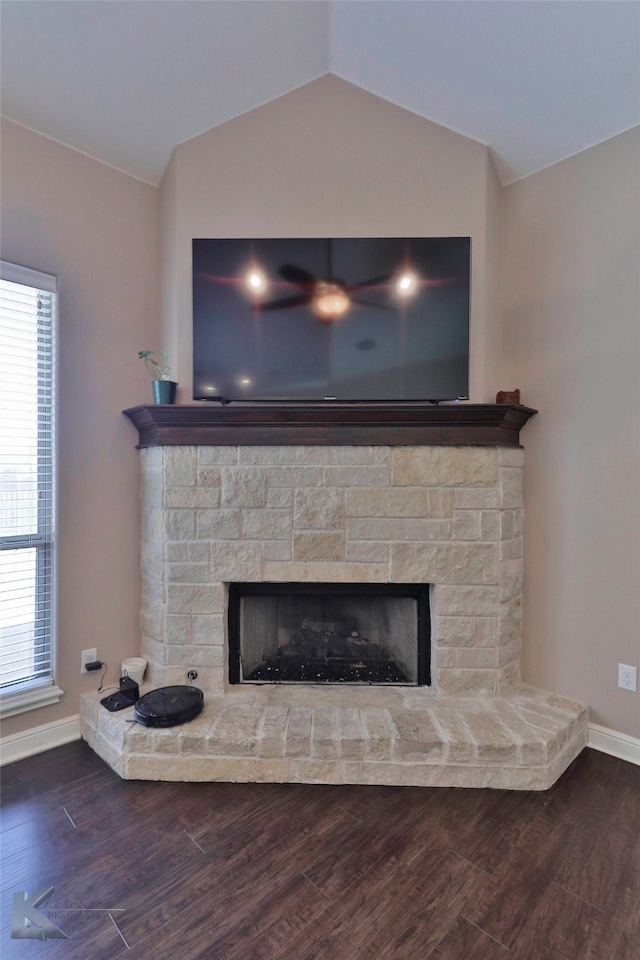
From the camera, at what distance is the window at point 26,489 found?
6.66 feet

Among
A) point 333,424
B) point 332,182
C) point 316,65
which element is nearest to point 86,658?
point 333,424

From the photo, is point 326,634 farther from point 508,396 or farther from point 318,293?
point 318,293

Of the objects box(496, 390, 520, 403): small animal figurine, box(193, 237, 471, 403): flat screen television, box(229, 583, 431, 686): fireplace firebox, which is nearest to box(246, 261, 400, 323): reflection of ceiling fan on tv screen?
box(193, 237, 471, 403): flat screen television

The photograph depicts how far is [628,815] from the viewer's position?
1.73 meters

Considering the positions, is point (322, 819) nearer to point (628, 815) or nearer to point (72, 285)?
point (628, 815)

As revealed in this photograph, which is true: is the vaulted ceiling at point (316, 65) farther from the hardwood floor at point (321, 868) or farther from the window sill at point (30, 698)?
the hardwood floor at point (321, 868)

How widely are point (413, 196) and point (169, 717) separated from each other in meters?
2.71

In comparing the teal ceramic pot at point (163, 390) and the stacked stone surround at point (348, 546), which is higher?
the teal ceramic pot at point (163, 390)

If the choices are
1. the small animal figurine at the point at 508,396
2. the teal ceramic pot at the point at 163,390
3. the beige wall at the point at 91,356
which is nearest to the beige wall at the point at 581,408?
the small animal figurine at the point at 508,396

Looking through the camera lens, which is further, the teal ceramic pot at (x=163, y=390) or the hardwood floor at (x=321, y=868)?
the teal ceramic pot at (x=163, y=390)

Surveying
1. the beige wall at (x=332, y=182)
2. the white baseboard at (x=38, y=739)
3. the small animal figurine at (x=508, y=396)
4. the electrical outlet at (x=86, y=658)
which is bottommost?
the white baseboard at (x=38, y=739)

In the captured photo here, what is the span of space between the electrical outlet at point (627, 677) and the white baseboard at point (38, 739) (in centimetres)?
261

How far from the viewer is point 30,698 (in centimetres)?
209

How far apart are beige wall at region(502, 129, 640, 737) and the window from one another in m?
2.33
